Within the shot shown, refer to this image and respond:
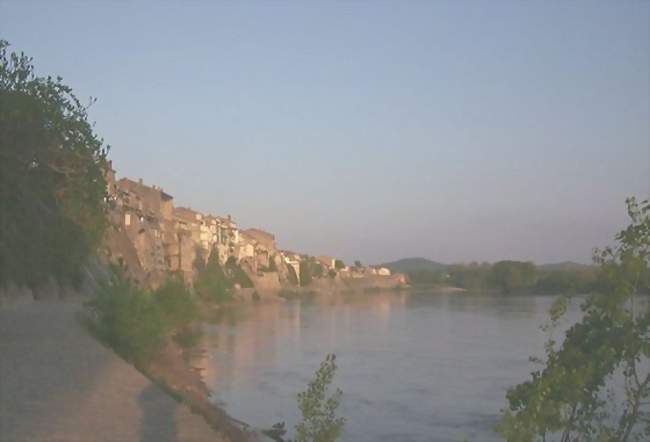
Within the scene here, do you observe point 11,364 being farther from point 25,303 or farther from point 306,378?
point 25,303

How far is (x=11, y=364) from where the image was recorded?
44.4 ft

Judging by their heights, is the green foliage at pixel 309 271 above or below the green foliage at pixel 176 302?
above

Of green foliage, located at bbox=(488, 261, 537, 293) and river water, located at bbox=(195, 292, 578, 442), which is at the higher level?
green foliage, located at bbox=(488, 261, 537, 293)

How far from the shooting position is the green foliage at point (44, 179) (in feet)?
48.5

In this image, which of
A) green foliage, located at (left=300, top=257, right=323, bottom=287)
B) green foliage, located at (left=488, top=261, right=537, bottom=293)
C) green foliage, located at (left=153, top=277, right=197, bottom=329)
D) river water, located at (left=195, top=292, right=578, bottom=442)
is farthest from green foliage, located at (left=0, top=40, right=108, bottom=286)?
green foliage, located at (left=300, top=257, right=323, bottom=287)

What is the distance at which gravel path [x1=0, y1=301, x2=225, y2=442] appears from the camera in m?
9.16

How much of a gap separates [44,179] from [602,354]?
14.3 meters

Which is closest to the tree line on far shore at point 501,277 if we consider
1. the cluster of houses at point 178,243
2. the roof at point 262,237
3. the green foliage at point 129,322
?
the cluster of houses at point 178,243

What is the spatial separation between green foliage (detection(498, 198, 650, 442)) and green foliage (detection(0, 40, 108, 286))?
11816mm

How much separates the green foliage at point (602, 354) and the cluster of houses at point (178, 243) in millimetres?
41284

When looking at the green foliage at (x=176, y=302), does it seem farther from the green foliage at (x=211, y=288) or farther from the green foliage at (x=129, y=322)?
the green foliage at (x=211, y=288)

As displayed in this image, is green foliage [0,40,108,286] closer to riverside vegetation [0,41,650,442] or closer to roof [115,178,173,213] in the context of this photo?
riverside vegetation [0,41,650,442]

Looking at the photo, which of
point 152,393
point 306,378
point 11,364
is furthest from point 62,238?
point 306,378

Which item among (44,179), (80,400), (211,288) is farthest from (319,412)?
(211,288)
